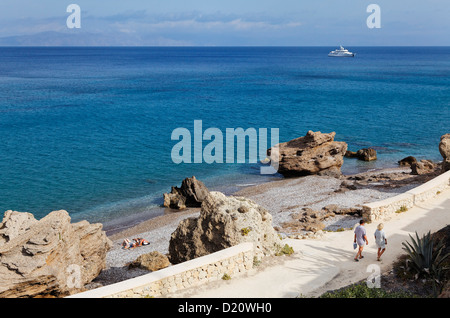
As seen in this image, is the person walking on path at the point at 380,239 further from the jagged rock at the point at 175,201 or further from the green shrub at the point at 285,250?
the jagged rock at the point at 175,201

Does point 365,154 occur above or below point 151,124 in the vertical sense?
below

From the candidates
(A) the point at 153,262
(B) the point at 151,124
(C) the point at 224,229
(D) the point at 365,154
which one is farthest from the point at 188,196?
(B) the point at 151,124

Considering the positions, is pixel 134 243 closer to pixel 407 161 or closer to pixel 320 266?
pixel 320 266

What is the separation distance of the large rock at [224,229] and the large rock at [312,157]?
71.2ft

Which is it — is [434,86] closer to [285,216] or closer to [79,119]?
[79,119]

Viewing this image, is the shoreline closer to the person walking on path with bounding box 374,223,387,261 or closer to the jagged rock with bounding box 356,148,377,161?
the jagged rock with bounding box 356,148,377,161

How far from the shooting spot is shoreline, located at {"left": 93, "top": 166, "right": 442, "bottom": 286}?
22341mm

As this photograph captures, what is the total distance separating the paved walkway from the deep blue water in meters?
16.4

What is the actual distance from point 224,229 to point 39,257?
5.60m

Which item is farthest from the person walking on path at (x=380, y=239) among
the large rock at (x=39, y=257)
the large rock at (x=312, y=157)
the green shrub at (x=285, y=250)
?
the large rock at (x=312, y=157)

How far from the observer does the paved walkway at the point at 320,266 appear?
12.7m

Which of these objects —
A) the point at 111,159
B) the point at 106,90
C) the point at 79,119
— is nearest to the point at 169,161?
the point at 111,159

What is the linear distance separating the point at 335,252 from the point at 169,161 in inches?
1121

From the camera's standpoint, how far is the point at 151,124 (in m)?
59.5
